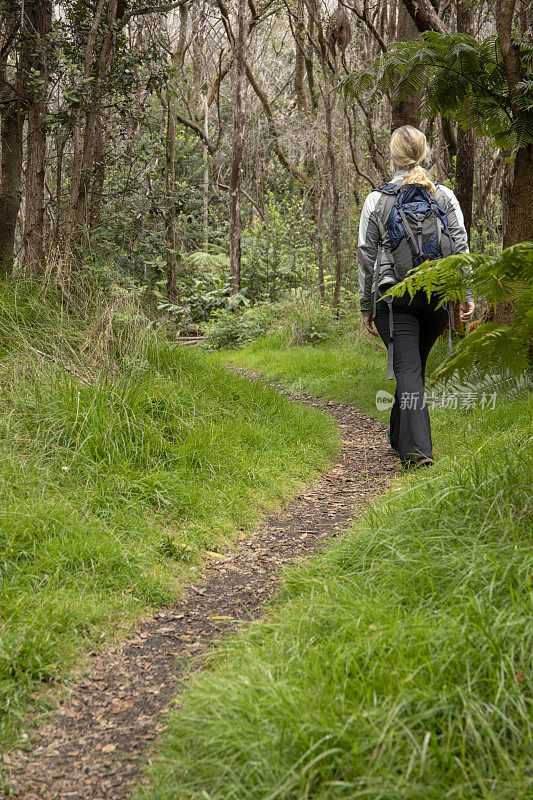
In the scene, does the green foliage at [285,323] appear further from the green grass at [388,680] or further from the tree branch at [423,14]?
the green grass at [388,680]

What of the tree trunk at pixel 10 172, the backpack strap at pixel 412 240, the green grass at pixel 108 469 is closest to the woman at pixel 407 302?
the backpack strap at pixel 412 240

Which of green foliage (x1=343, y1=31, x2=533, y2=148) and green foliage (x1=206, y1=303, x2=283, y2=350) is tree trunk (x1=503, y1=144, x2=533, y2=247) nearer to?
green foliage (x1=343, y1=31, x2=533, y2=148)

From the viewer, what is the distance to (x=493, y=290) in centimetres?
269

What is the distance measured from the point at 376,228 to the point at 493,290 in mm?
2183

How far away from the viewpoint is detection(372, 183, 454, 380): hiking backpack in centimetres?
451

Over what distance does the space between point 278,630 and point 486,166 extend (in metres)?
12.0

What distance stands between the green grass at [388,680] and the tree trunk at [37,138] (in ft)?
15.5

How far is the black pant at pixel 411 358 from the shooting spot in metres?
4.67

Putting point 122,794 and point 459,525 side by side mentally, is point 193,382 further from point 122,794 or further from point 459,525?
point 122,794

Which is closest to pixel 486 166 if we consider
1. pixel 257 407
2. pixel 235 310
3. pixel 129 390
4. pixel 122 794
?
pixel 235 310

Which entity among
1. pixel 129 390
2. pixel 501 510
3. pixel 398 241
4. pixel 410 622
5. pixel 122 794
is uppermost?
pixel 398 241

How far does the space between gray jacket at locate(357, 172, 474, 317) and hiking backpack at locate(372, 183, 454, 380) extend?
4cm

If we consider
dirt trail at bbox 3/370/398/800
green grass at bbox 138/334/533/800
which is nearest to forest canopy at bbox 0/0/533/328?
dirt trail at bbox 3/370/398/800

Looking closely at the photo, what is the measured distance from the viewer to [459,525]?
9.46ft
